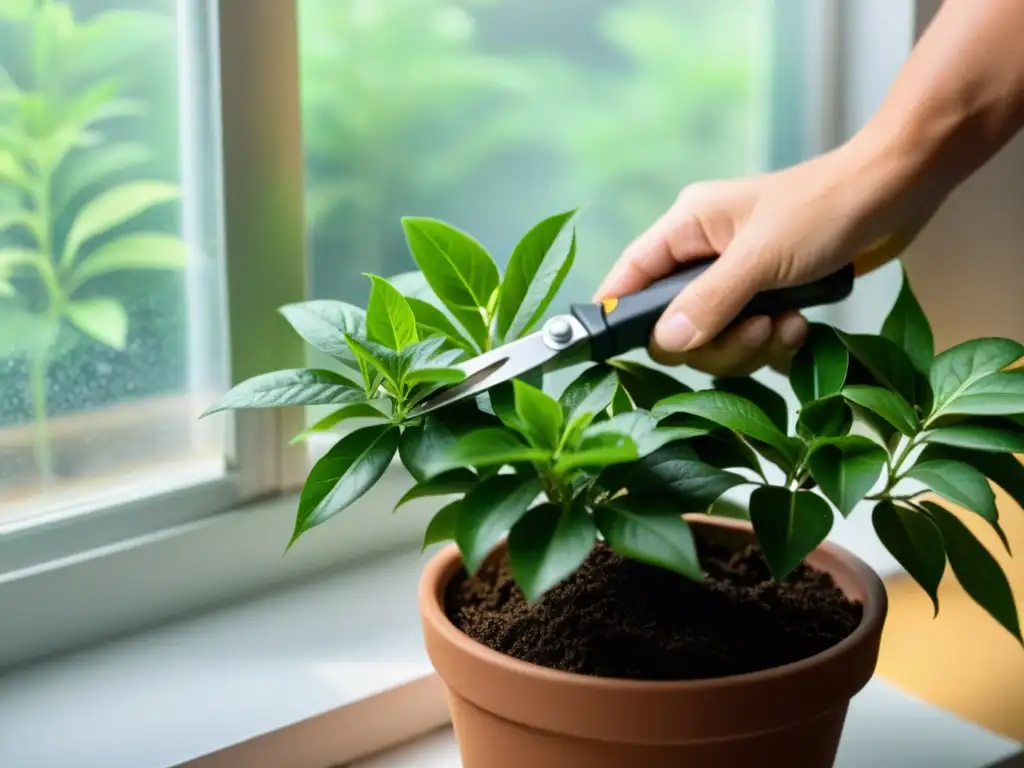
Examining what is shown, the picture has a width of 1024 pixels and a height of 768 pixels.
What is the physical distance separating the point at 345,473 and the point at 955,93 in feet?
1.61

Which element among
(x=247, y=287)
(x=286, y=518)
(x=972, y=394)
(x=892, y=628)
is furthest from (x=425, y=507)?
(x=972, y=394)

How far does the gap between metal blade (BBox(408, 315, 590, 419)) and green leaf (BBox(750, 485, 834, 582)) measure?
0.15 m

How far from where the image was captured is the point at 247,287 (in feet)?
3.03

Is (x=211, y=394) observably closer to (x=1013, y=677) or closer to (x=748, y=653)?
(x=748, y=653)

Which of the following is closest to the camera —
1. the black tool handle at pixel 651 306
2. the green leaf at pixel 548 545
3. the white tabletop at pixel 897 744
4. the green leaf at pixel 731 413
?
the green leaf at pixel 548 545

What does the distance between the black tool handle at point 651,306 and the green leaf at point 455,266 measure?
2.5 inches

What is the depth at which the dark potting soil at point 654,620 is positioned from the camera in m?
0.64

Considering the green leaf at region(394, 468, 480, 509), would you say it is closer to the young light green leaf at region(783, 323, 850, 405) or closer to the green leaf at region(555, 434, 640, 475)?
the green leaf at region(555, 434, 640, 475)

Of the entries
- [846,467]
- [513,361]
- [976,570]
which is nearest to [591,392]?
[513,361]

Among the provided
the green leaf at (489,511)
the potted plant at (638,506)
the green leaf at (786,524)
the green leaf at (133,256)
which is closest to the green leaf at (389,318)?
the potted plant at (638,506)

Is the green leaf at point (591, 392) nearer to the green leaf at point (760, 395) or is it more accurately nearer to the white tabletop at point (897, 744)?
the green leaf at point (760, 395)

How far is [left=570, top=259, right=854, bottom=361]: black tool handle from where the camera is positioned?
744 mm

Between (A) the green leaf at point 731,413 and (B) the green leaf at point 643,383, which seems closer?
(A) the green leaf at point 731,413

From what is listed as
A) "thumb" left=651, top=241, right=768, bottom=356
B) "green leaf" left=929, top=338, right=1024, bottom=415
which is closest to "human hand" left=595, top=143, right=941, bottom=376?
"thumb" left=651, top=241, right=768, bottom=356
